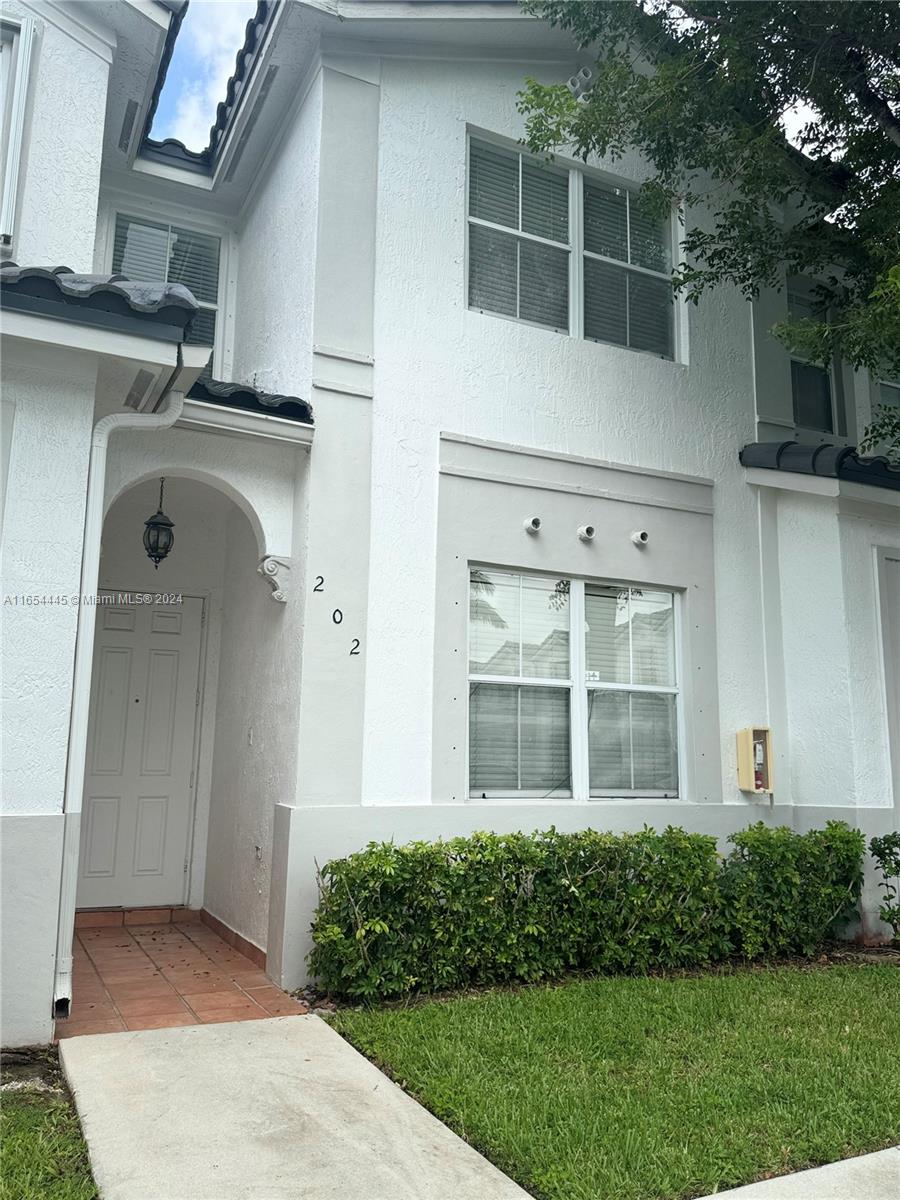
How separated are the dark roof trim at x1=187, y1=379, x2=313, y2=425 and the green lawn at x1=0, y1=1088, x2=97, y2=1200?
Result: 4.28 meters

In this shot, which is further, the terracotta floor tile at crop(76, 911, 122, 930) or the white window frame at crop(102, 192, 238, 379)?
the white window frame at crop(102, 192, 238, 379)

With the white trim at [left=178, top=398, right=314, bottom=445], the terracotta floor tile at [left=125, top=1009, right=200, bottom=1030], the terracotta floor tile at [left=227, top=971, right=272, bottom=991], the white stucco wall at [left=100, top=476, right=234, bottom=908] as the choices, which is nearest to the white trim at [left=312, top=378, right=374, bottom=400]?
the white trim at [left=178, top=398, right=314, bottom=445]

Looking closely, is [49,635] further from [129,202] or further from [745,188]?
[745,188]

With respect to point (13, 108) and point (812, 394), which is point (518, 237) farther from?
point (13, 108)

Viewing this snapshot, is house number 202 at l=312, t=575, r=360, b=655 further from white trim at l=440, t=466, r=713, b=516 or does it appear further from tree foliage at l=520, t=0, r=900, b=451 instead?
tree foliage at l=520, t=0, r=900, b=451

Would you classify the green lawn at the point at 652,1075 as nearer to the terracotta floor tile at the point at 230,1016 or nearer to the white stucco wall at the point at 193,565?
the terracotta floor tile at the point at 230,1016

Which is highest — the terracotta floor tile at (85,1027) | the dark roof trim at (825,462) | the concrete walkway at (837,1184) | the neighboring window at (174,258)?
the neighboring window at (174,258)

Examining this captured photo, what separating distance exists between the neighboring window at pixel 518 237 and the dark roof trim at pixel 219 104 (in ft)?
6.65

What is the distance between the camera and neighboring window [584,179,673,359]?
8594 mm

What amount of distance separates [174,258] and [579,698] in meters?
5.95

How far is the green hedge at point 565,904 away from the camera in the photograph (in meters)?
6.02

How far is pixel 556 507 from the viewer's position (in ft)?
25.8

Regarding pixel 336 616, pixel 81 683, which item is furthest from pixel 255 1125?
pixel 336 616

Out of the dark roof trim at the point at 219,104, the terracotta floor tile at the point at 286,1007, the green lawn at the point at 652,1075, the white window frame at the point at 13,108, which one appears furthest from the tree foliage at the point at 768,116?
the terracotta floor tile at the point at 286,1007
